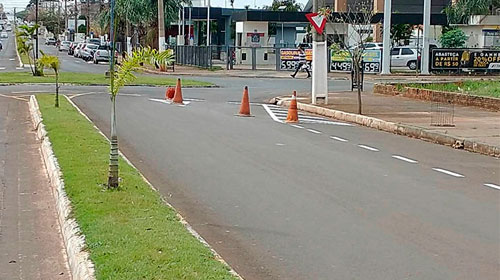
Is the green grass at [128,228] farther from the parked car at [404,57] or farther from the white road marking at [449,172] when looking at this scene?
the parked car at [404,57]

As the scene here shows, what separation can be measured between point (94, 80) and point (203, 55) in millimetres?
18160

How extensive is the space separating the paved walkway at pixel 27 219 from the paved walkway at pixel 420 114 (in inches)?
344

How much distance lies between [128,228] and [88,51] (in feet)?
218

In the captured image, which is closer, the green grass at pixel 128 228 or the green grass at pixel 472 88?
the green grass at pixel 128 228

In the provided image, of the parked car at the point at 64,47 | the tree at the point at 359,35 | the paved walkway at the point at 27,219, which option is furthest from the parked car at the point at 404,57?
the parked car at the point at 64,47

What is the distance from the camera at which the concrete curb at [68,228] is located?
6952 millimetres

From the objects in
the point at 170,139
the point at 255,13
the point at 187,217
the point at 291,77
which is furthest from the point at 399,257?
the point at 255,13

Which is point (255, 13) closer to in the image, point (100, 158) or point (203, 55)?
point (203, 55)

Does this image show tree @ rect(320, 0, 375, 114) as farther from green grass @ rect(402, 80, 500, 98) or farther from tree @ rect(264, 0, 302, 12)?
tree @ rect(264, 0, 302, 12)

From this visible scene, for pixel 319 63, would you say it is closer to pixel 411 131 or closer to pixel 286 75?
pixel 411 131

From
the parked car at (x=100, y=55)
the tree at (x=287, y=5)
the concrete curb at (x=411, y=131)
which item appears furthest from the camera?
the tree at (x=287, y=5)

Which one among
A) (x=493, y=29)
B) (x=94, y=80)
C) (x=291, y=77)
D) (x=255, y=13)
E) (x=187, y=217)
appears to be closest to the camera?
(x=187, y=217)

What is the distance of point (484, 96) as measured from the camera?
24.5 m

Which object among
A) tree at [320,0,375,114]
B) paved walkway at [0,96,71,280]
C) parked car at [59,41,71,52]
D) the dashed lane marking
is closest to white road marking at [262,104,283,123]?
the dashed lane marking
